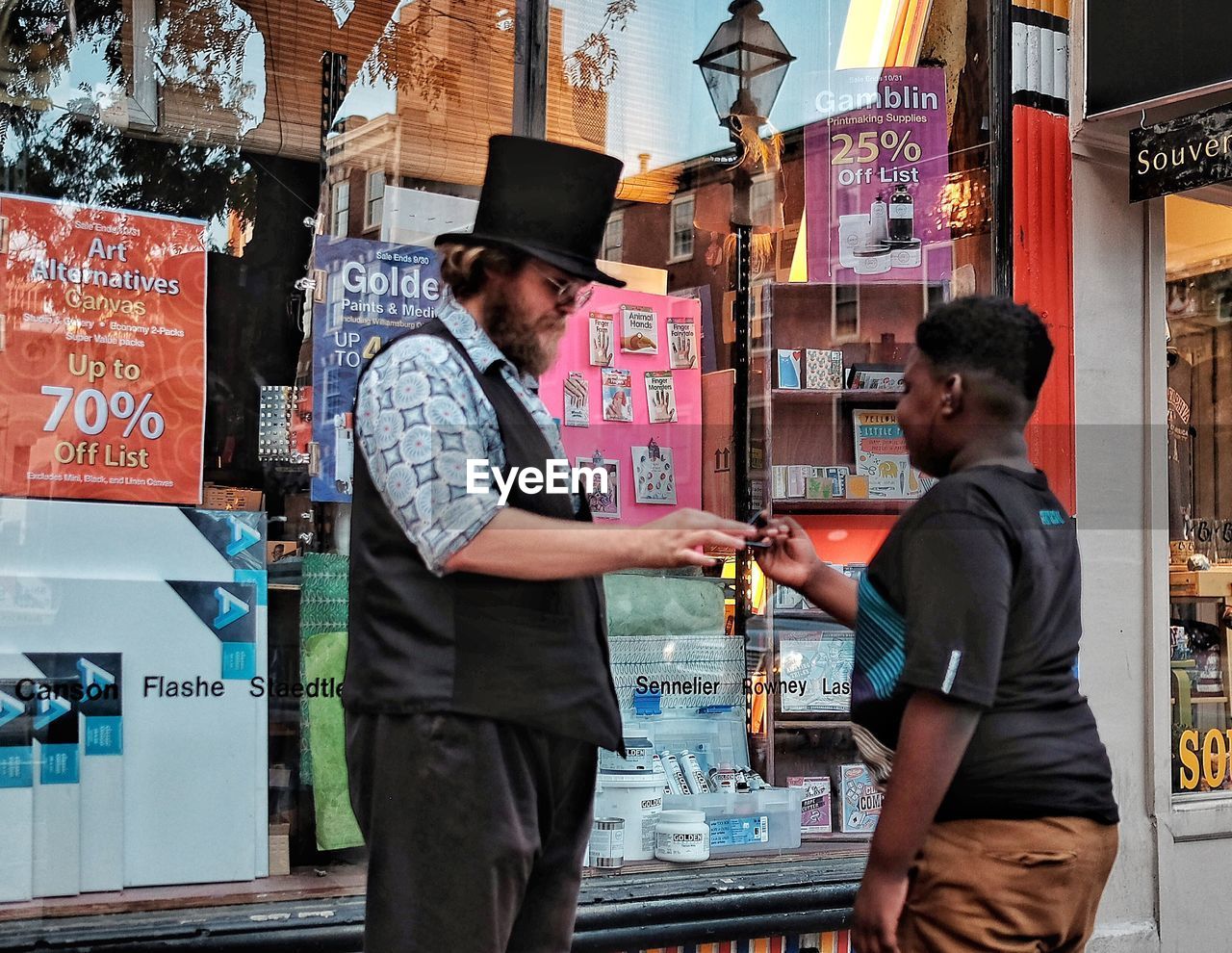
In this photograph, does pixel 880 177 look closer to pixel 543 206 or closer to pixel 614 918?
pixel 614 918

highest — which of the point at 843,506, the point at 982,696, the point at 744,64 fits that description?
the point at 744,64

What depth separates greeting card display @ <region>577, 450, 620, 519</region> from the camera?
15.4 ft

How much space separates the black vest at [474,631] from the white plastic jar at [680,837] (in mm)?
2252

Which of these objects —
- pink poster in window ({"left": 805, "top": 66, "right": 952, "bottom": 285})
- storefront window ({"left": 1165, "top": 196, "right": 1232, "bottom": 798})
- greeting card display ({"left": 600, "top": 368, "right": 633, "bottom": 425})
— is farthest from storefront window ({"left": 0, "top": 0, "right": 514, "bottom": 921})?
storefront window ({"left": 1165, "top": 196, "right": 1232, "bottom": 798})

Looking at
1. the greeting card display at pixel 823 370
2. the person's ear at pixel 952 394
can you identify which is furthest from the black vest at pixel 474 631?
the greeting card display at pixel 823 370

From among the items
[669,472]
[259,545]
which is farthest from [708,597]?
[259,545]

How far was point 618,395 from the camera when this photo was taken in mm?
4969

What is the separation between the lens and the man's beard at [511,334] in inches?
101

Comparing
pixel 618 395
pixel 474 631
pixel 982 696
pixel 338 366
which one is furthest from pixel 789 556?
pixel 618 395

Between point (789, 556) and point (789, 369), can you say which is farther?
point (789, 369)

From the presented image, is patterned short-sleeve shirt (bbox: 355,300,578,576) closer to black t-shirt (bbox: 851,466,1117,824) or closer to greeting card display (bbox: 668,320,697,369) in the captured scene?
black t-shirt (bbox: 851,466,1117,824)

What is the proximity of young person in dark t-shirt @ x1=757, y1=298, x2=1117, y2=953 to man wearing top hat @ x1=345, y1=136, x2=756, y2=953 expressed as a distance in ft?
1.26

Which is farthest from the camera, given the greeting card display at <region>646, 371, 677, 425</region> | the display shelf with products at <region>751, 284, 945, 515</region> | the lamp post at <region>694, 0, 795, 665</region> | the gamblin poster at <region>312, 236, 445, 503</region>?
the display shelf with products at <region>751, 284, 945, 515</region>

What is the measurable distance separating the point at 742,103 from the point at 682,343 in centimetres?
97
